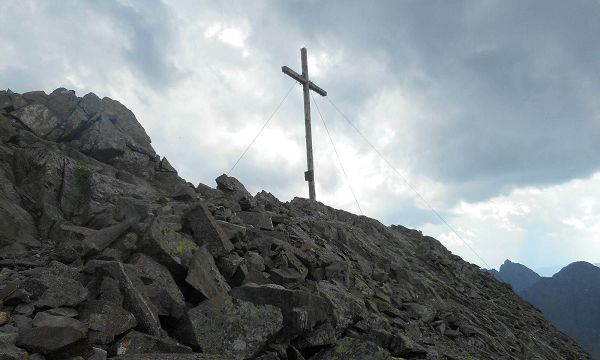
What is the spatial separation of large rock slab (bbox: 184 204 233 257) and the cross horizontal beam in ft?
57.9

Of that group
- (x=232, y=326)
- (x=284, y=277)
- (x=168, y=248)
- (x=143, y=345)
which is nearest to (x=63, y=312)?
(x=143, y=345)

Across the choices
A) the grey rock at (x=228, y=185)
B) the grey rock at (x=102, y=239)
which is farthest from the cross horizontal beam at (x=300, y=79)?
the grey rock at (x=102, y=239)

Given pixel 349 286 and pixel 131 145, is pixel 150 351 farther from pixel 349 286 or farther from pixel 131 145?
pixel 131 145

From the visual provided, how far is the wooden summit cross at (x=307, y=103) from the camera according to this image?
87.2 ft

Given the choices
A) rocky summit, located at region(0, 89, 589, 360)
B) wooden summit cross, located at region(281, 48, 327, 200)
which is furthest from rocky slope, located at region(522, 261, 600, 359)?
rocky summit, located at region(0, 89, 589, 360)

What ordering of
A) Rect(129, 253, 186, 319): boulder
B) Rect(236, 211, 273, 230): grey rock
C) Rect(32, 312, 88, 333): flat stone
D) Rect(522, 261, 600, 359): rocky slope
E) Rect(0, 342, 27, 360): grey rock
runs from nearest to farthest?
Rect(0, 342, 27, 360): grey rock, Rect(32, 312, 88, 333): flat stone, Rect(129, 253, 186, 319): boulder, Rect(236, 211, 273, 230): grey rock, Rect(522, 261, 600, 359): rocky slope

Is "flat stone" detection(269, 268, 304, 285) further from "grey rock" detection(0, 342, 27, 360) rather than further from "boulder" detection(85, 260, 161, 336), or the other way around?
"grey rock" detection(0, 342, 27, 360)

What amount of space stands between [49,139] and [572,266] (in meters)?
240

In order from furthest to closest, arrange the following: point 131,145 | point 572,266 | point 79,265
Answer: point 572,266
point 131,145
point 79,265

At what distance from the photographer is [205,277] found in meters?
10.0

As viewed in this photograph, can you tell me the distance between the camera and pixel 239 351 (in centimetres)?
844

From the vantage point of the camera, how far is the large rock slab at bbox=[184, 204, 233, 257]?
1179 cm

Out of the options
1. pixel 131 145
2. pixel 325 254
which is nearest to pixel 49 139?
pixel 131 145

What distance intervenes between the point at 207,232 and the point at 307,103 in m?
18.0
